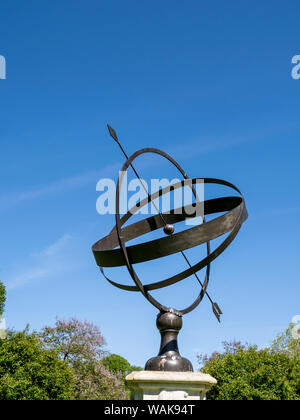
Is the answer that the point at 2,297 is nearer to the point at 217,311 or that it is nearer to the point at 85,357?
the point at 85,357

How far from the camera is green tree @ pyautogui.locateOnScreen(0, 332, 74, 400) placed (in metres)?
19.6

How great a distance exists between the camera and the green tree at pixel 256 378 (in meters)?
19.9

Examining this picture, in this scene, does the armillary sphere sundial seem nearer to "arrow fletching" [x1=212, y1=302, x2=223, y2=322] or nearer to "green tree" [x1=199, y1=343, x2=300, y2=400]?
"arrow fletching" [x1=212, y1=302, x2=223, y2=322]

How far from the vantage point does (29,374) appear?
20.6 metres

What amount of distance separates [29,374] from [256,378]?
11641mm

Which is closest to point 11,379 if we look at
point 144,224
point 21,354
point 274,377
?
point 21,354

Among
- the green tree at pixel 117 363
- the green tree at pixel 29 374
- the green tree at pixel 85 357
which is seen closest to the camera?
the green tree at pixel 29 374

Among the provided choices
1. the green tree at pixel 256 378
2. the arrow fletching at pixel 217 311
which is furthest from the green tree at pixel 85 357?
the arrow fletching at pixel 217 311

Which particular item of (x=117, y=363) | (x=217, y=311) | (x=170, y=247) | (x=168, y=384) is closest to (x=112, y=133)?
(x=170, y=247)

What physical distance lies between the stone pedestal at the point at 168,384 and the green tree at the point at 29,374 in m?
16.5

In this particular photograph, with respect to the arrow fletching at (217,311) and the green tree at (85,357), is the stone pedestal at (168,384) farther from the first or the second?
the green tree at (85,357)

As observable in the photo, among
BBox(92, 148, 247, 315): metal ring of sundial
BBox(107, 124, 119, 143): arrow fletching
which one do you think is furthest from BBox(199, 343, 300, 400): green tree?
BBox(107, 124, 119, 143): arrow fletching

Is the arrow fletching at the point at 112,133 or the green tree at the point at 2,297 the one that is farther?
the green tree at the point at 2,297

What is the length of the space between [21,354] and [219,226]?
60.6ft
